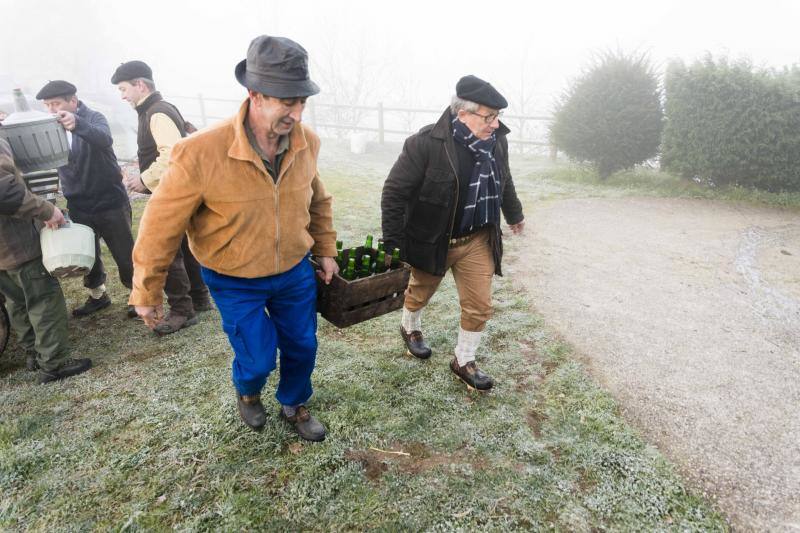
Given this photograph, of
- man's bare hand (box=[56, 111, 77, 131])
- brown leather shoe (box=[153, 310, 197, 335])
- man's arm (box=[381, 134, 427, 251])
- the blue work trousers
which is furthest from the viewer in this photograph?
brown leather shoe (box=[153, 310, 197, 335])

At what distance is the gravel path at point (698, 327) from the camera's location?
2977 millimetres

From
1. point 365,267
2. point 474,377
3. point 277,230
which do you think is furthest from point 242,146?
point 474,377

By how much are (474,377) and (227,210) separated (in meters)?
2.24

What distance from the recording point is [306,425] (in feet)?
10.2

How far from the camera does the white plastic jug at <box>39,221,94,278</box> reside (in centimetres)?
347

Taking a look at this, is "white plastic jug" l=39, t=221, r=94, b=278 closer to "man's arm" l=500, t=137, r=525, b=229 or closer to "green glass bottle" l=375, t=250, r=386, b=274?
"green glass bottle" l=375, t=250, r=386, b=274

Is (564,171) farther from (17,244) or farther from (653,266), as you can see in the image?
(17,244)

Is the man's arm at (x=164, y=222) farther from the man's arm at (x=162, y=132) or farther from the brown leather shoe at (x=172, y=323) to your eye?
the brown leather shoe at (x=172, y=323)

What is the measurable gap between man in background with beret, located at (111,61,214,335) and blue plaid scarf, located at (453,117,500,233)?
2358mm

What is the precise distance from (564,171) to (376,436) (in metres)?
10.9

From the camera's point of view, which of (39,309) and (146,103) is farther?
(146,103)

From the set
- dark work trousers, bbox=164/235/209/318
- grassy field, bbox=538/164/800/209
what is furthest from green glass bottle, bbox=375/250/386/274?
grassy field, bbox=538/164/800/209

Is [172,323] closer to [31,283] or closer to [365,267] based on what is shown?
[31,283]

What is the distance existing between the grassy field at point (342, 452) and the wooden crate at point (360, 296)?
756 mm
